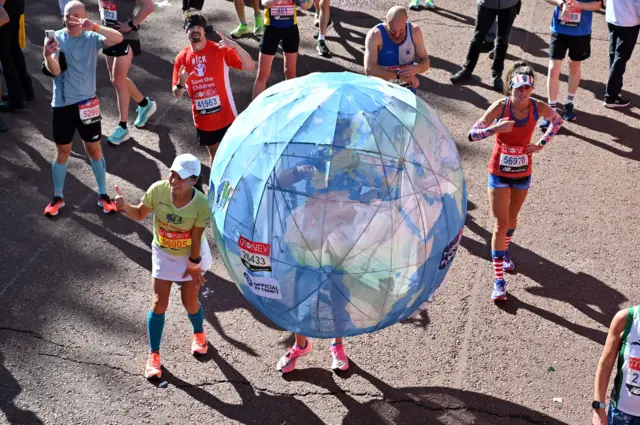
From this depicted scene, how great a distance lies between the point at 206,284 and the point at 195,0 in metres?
5.69

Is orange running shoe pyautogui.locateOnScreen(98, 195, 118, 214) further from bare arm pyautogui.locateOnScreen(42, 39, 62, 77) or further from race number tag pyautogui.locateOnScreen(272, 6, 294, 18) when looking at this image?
race number tag pyautogui.locateOnScreen(272, 6, 294, 18)

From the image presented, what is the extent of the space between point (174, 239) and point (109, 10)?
424cm

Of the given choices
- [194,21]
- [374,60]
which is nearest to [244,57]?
[194,21]

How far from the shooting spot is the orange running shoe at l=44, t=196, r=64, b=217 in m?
7.92

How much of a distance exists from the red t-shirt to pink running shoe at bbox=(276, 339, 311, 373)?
96.8 inches

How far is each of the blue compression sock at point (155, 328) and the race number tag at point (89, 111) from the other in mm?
2414

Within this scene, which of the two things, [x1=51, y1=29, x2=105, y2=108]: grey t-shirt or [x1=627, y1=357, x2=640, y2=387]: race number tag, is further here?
[x1=51, y1=29, x2=105, y2=108]: grey t-shirt

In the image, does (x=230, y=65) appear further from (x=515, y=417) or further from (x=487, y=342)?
(x=515, y=417)

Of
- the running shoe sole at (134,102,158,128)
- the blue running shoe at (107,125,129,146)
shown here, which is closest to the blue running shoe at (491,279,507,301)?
the blue running shoe at (107,125,129,146)

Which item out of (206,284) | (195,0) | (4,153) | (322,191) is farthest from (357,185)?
(195,0)

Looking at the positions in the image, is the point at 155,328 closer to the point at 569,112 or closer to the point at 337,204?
the point at 337,204

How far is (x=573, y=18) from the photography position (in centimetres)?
912

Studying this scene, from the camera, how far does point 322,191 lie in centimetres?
428

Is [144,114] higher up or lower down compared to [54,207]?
higher up
